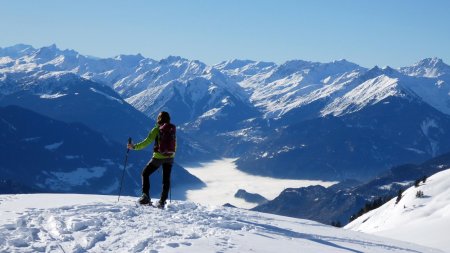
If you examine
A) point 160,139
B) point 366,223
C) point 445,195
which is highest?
point 160,139


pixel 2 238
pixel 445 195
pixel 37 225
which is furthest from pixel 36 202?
pixel 445 195

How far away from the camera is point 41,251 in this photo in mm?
16422

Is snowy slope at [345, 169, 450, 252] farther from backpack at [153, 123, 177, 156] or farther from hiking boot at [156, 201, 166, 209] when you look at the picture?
backpack at [153, 123, 177, 156]

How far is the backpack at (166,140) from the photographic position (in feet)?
78.0

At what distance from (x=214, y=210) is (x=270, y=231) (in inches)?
187

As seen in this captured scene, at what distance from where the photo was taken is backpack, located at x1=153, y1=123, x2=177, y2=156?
2377 centimetres

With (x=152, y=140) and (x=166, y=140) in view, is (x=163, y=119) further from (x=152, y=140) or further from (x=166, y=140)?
(x=152, y=140)

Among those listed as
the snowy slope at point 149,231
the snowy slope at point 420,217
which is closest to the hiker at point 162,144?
the snowy slope at point 149,231

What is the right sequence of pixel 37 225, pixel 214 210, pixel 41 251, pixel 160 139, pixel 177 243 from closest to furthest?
pixel 41 251
pixel 177 243
pixel 37 225
pixel 160 139
pixel 214 210

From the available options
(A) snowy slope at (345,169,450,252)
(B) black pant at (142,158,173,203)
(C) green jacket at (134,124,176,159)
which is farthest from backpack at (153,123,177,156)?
(A) snowy slope at (345,169,450,252)

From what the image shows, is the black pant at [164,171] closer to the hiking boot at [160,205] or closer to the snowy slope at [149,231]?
the hiking boot at [160,205]

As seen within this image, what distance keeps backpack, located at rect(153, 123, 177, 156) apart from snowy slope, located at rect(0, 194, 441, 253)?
259 cm

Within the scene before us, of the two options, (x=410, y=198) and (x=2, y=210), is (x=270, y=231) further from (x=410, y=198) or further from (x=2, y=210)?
(x=410, y=198)

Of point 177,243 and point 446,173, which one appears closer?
point 177,243
